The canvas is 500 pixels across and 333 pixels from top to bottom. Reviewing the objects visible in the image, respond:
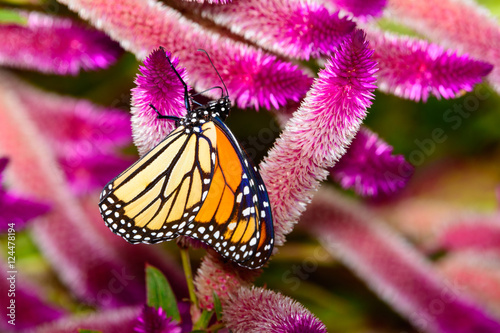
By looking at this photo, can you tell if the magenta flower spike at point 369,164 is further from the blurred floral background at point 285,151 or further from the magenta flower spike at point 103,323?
the magenta flower spike at point 103,323

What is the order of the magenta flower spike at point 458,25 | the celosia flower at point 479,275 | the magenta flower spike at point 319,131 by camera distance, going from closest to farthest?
the magenta flower spike at point 319,131, the magenta flower spike at point 458,25, the celosia flower at point 479,275

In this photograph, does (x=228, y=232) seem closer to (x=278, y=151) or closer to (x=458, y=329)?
(x=278, y=151)

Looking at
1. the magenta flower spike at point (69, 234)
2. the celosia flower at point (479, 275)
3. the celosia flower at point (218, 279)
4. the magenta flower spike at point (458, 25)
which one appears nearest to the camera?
the celosia flower at point (218, 279)

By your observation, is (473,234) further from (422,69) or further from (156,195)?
(156,195)

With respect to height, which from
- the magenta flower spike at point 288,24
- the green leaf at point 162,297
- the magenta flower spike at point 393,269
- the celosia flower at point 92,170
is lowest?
the green leaf at point 162,297

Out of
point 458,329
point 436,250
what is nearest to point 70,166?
point 458,329

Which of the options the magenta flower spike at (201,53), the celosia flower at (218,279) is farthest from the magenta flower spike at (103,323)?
the magenta flower spike at (201,53)

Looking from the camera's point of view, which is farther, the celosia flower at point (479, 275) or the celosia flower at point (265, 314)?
the celosia flower at point (479, 275)

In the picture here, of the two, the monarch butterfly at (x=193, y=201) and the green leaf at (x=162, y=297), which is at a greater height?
the monarch butterfly at (x=193, y=201)
